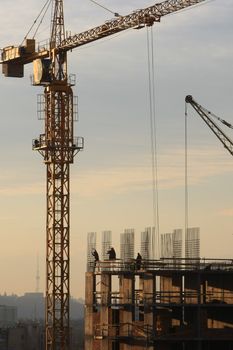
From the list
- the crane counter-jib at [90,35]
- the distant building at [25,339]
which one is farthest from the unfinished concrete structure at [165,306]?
the distant building at [25,339]

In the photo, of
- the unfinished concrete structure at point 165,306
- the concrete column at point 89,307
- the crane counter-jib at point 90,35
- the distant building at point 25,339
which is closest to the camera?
the unfinished concrete structure at point 165,306

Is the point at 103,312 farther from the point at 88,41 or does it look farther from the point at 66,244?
the point at 88,41

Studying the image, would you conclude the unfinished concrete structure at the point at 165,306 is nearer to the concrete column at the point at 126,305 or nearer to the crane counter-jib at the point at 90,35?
the concrete column at the point at 126,305

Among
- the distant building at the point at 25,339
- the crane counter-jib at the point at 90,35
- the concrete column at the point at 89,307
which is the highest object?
the crane counter-jib at the point at 90,35

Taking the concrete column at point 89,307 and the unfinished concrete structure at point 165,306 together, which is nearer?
the unfinished concrete structure at point 165,306

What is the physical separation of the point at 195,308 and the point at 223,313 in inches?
118

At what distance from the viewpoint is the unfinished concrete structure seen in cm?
6919

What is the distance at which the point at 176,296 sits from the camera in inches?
2773

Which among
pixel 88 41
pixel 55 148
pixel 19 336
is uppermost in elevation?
pixel 88 41

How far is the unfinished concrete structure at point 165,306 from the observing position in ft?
227

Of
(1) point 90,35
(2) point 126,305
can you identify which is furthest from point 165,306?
(1) point 90,35

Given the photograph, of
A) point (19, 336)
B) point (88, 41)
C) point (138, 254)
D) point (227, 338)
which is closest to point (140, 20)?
point (88, 41)

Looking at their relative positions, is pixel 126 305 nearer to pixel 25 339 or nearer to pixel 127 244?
pixel 127 244

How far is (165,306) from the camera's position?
6969 centimetres
